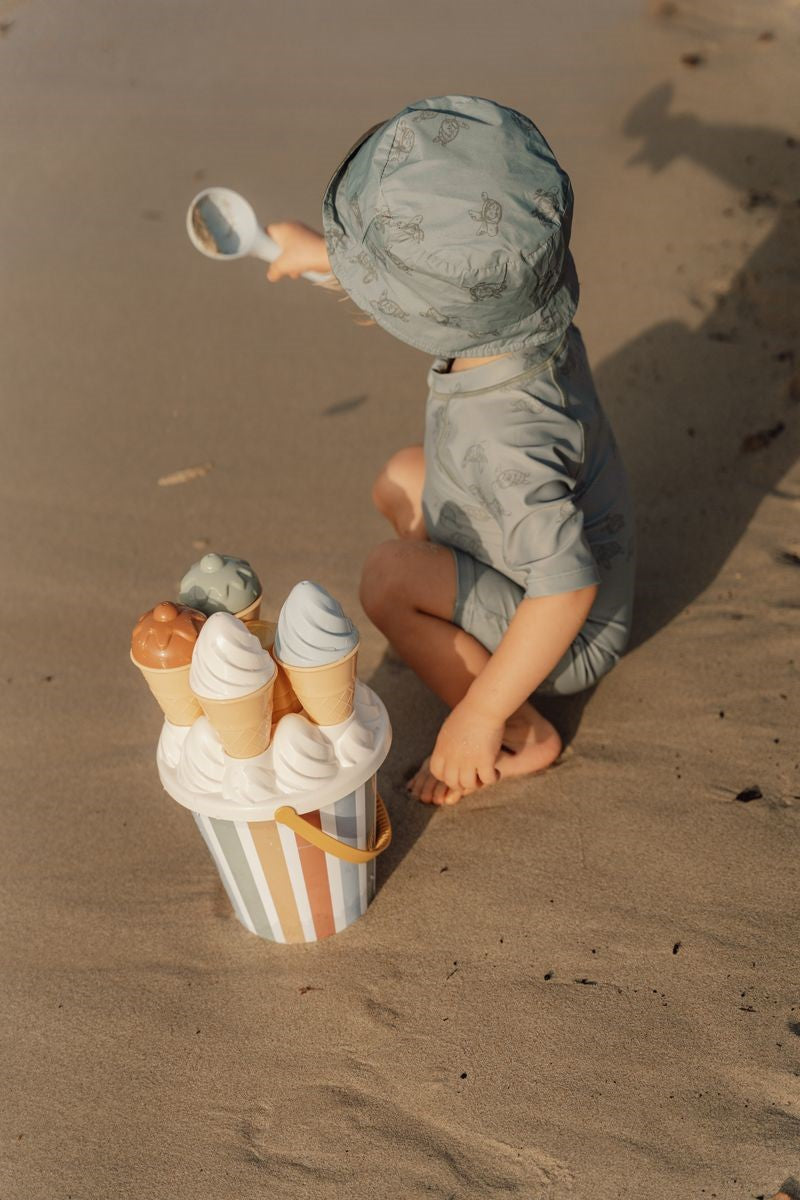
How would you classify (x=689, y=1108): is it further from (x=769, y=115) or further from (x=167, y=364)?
(x=769, y=115)

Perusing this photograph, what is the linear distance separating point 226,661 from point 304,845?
14.0 inches

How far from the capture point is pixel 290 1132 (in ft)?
5.08

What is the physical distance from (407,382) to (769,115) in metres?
1.80

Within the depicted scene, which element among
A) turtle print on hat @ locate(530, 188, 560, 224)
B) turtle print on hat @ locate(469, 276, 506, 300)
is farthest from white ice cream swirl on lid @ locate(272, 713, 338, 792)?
turtle print on hat @ locate(530, 188, 560, 224)

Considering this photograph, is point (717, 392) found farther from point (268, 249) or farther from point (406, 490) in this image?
point (268, 249)

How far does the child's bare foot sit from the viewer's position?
2.01 meters

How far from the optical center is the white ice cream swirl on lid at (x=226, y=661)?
1360mm

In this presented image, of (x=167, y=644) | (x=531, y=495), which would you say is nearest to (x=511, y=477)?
(x=531, y=495)

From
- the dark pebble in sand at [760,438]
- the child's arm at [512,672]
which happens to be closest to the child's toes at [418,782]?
the child's arm at [512,672]

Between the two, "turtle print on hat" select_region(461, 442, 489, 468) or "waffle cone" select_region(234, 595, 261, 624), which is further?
"turtle print on hat" select_region(461, 442, 489, 468)

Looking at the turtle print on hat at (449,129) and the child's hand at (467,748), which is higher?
the turtle print on hat at (449,129)

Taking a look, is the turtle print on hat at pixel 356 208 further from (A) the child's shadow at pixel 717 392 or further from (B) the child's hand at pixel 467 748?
(A) the child's shadow at pixel 717 392

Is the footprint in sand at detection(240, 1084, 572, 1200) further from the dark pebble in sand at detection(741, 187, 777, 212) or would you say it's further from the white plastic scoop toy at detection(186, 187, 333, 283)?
the dark pebble in sand at detection(741, 187, 777, 212)

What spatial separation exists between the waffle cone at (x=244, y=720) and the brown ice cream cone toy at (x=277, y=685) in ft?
0.13
